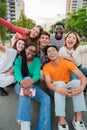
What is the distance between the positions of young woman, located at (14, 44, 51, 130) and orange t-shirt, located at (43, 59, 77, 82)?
0.16 meters

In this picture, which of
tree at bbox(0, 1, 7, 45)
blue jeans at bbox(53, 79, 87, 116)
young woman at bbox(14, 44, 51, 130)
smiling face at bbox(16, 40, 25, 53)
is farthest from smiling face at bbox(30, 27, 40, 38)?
tree at bbox(0, 1, 7, 45)

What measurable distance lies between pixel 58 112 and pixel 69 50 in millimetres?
1293

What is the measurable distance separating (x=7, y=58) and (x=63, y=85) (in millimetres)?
1094

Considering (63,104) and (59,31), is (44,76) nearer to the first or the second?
(63,104)

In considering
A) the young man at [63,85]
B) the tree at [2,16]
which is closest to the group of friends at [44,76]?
the young man at [63,85]

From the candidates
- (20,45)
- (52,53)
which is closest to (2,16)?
(20,45)

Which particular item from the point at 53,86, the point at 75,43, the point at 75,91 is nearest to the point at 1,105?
the point at 53,86

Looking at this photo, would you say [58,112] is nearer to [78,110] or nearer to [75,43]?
[78,110]

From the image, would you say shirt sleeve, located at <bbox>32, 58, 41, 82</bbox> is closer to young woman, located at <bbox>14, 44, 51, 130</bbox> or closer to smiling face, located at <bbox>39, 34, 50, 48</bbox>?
young woman, located at <bbox>14, 44, 51, 130</bbox>

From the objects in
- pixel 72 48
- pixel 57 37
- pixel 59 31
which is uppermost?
pixel 59 31

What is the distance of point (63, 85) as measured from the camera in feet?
9.01

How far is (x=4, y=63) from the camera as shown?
3.39 m

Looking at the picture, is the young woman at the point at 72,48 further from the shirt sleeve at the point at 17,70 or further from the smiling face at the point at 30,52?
the shirt sleeve at the point at 17,70

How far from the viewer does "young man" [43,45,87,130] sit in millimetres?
2598
